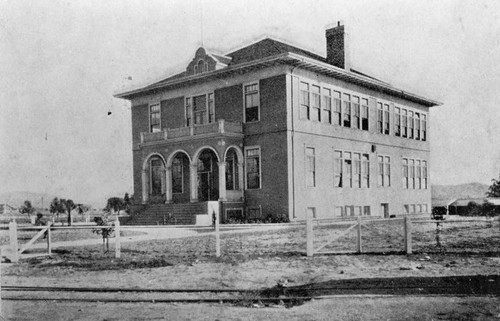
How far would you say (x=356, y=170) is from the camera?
32.8 meters

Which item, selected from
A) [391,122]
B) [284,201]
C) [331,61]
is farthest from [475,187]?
[284,201]

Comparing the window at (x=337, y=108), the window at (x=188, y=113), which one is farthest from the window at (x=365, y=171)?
the window at (x=188, y=113)

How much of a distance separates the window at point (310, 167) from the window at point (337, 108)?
3.20 meters

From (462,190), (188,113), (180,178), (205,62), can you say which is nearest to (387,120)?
(205,62)

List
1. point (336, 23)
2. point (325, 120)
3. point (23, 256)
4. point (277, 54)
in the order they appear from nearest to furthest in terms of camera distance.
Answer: point (23, 256), point (277, 54), point (325, 120), point (336, 23)

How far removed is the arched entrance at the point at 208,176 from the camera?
30234mm

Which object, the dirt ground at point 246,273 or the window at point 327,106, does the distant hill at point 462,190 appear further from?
the dirt ground at point 246,273

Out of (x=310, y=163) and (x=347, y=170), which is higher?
(x=310, y=163)

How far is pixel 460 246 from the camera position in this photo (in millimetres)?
14953

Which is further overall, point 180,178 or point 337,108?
point 180,178

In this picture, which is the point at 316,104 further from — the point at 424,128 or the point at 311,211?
the point at 424,128

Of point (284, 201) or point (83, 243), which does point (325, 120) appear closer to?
point (284, 201)

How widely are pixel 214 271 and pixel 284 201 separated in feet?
54.7

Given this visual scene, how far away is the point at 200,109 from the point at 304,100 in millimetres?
7019
